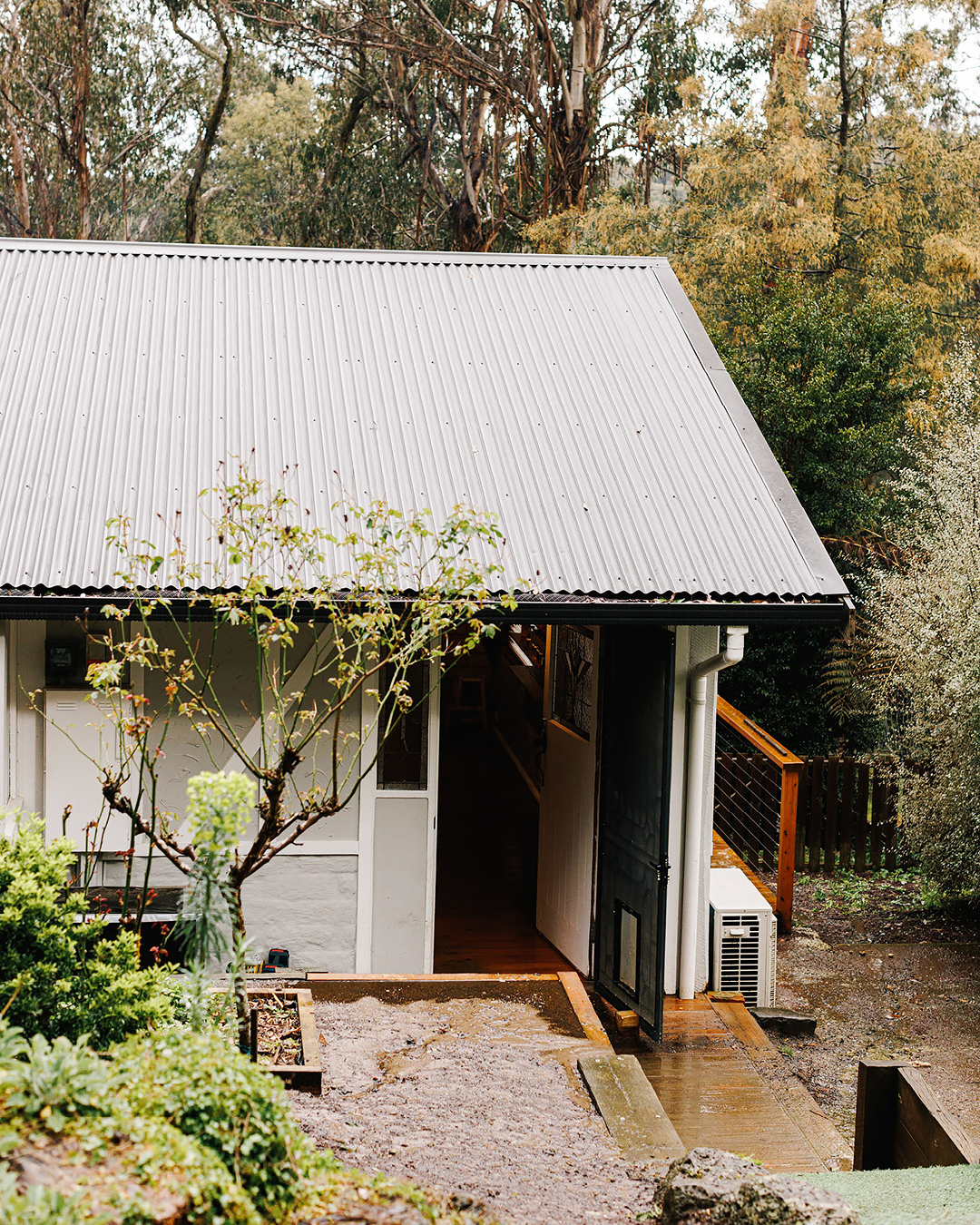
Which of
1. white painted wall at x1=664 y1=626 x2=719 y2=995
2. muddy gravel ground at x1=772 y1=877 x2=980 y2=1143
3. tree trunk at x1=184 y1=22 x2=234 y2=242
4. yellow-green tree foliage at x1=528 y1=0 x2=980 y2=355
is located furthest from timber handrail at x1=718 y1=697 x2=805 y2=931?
tree trunk at x1=184 y1=22 x2=234 y2=242

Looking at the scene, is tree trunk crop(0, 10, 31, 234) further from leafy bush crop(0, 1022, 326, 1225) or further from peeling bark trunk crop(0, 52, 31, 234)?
leafy bush crop(0, 1022, 326, 1225)

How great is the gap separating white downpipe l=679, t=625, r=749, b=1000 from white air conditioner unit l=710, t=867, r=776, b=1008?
209mm

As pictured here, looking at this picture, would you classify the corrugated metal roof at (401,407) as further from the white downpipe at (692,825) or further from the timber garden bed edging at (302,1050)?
the timber garden bed edging at (302,1050)

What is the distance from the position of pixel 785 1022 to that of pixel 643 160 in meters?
20.2

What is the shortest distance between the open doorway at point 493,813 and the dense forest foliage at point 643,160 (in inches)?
101

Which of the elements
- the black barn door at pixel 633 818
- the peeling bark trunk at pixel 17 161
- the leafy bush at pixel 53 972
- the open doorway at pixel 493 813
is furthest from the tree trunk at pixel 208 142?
the leafy bush at pixel 53 972

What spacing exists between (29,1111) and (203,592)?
3.48 meters

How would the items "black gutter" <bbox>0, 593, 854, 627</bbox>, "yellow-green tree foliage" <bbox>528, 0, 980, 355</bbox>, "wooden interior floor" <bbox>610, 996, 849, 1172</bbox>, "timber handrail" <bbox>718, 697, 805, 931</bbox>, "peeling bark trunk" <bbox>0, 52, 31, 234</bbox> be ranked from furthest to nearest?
"peeling bark trunk" <bbox>0, 52, 31, 234</bbox> < "yellow-green tree foliage" <bbox>528, 0, 980, 355</bbox> < "timber handrail" <bbox>718, 697, 805, 931</bbox> < "black gutter" <bbox>0, 593, 854, 627</bbox> < "wooden interior floor" <bbox>610, 996, 849, 1172</bbox>

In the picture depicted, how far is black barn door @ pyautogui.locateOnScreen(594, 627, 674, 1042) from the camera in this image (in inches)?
254

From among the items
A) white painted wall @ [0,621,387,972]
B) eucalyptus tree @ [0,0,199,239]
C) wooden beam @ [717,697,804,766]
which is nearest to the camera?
white painted wall @ [0,621,387,972]

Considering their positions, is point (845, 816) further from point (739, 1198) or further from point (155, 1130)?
point (155, 1130)

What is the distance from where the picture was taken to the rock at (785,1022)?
292 inches

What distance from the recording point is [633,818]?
689cm

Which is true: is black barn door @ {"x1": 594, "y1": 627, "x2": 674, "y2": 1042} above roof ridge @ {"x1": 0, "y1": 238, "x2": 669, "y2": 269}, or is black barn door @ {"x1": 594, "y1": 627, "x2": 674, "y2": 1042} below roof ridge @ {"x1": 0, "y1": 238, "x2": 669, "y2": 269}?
below
